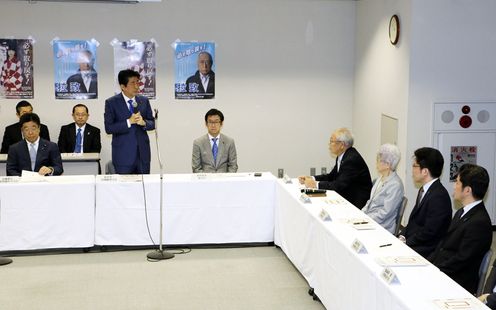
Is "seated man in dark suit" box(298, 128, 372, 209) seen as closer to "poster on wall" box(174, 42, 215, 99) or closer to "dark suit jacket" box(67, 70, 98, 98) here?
"poster on wall" box(174, 42, 215, 99)

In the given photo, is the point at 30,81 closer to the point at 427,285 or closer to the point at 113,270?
the point at 113,270

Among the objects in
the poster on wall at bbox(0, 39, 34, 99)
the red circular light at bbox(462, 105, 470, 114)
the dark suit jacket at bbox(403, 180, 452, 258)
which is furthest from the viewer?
the poster on wall at bbox(0, 39, 34, 99)

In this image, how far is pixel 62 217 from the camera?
6.56 metres

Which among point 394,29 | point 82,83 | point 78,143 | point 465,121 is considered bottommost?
point 78,143

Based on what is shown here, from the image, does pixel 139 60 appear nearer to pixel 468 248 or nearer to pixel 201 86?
pixel 201 86

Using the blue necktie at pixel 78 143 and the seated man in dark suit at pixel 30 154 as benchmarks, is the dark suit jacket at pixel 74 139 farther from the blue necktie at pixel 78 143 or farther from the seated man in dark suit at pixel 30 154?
the seated man in dark suit at pixel 30 154

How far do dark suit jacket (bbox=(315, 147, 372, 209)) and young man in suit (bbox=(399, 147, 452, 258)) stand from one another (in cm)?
132

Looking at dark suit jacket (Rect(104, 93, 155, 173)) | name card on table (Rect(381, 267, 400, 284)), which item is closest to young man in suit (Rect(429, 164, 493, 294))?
name card on table (Rect(381, 267, 400, 284))

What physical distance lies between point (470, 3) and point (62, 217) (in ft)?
15.4

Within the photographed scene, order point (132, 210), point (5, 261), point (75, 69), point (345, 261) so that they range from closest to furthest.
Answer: point (345, 261)
point (5, 261)
point (132, 210)
point (75, 69)

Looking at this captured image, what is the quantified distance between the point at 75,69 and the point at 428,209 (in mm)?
5886

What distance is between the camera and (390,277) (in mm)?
3791

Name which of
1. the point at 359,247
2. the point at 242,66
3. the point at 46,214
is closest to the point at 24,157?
the point at 46,214

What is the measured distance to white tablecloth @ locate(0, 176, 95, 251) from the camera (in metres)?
6.46
